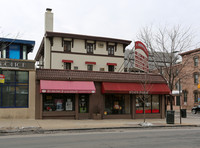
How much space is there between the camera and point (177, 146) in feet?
30.8

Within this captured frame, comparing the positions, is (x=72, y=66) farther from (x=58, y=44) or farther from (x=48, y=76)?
(x=48, y=76)

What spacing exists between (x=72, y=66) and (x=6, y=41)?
1090cm

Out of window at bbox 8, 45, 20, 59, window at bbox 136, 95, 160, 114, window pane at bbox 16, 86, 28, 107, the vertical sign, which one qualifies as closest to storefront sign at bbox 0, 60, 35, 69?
window pane at bbox 16, 86, 28, 107

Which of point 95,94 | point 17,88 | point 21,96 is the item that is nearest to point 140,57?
point 95,94

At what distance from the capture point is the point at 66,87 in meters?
20.2

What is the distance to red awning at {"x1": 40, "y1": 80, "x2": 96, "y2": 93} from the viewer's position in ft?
64.1

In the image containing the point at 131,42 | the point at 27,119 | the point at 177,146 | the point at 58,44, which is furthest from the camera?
the point at 131,42

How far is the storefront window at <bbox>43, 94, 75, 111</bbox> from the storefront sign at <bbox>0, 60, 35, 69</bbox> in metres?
2.85

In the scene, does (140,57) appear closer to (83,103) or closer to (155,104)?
(155,104)

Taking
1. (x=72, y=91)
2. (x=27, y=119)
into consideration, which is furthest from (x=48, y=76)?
(x=27, y=119)

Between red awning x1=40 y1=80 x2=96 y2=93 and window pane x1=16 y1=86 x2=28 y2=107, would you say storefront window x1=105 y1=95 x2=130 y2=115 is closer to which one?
red awning x1=40 y1=80 x2=96 y2=93

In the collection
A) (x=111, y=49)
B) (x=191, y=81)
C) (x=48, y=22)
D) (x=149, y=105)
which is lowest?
(x=149, y=105)

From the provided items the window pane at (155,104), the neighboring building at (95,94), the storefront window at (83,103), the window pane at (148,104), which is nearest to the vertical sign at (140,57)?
the neighboring building at (95,94)

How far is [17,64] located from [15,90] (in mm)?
2160
